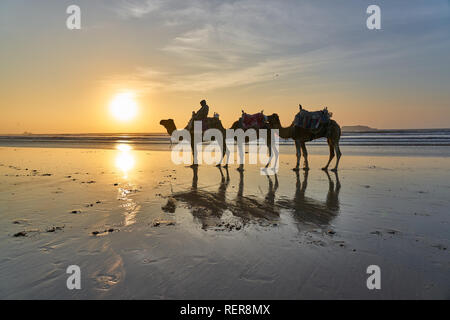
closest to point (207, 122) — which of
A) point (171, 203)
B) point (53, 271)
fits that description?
point (171, 203)

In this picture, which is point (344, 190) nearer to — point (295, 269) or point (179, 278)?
point (295, 269)

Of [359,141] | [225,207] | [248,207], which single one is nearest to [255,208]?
[248,207]

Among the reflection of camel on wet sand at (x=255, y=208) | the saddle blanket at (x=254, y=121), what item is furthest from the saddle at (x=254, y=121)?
the reflection of camel on wet sand at (x=255, y=208)

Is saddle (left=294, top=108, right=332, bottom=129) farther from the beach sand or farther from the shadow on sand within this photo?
the beach sand

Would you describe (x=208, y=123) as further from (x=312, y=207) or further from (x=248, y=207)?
(x=312, y=207)

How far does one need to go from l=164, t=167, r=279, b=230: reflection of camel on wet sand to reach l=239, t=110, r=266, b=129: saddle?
5349mm

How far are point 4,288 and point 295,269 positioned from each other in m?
3.35

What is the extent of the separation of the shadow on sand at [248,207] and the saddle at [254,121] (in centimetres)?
549

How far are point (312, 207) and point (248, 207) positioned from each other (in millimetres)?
1528

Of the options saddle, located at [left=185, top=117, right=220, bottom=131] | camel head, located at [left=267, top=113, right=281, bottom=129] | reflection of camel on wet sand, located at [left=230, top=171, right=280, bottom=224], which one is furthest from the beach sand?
saddle, located at [left=185, top=117, right=220, bottom=131]

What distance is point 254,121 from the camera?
13.3 metres

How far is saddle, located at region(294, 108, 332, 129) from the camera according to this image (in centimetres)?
1248

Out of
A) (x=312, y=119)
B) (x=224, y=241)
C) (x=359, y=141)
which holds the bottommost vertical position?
(x=224, y=241)

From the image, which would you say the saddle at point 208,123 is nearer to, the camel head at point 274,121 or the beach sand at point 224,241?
the camel head at point 274,121
